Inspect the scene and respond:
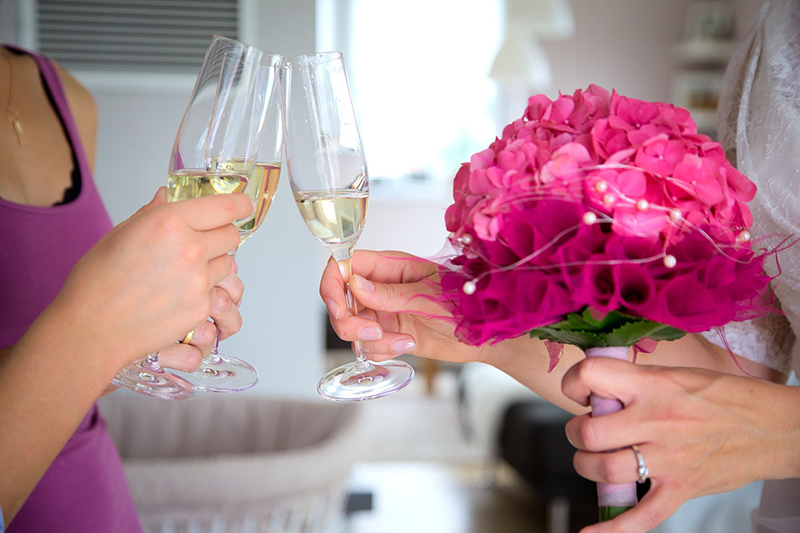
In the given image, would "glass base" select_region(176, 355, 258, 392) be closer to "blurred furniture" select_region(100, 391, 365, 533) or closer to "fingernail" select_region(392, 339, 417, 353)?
"fingernail" select_region(392, 339, 417, 353)

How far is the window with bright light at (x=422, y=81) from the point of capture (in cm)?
759

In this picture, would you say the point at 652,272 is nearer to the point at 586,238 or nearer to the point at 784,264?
the point at 586,238

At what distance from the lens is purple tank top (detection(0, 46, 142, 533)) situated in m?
1.18

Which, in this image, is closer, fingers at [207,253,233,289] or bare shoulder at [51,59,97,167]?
fingers at [207,253,233,289]

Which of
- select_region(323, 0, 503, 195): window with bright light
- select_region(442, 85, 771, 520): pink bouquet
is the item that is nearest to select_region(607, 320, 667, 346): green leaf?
select_region(442, 85, 771, 520): pink bouquet

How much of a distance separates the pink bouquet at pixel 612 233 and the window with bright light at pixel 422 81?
6.86 meters

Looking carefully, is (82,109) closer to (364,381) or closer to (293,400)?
(364,381)

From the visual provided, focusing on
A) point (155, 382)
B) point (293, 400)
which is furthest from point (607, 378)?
point (293, 400)

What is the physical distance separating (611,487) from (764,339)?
1.95ft

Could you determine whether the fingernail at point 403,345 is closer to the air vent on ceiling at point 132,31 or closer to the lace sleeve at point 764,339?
the lace sleeve at point 764,339

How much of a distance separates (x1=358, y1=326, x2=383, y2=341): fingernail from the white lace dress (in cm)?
56

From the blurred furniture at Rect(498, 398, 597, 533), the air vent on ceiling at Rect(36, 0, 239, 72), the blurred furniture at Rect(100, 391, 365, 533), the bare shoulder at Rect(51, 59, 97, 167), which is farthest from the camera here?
the blurred furniture at Rect(498, 398, 597, 533)

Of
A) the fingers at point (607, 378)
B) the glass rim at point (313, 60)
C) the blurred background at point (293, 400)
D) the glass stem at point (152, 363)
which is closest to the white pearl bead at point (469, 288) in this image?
the fingers at point (607, 378)

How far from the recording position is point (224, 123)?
0.88 m
